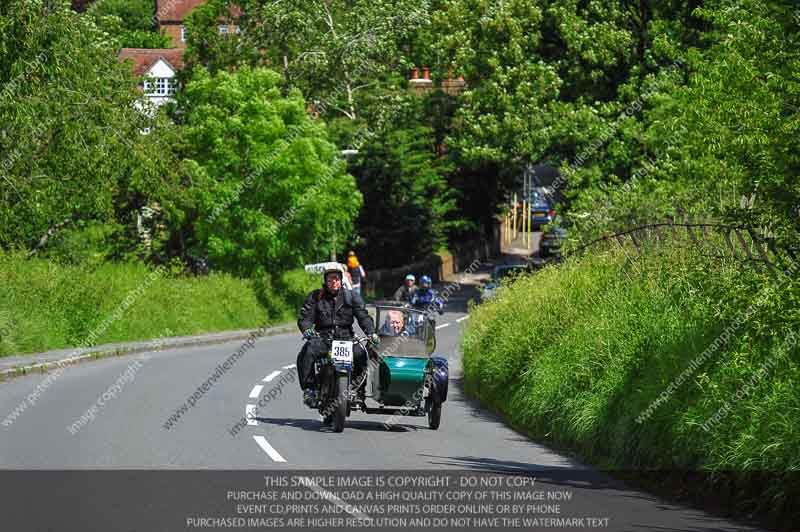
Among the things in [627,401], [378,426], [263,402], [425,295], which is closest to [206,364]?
[425,295]

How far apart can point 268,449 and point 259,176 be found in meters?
27.7

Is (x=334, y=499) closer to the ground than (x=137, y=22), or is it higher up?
closer to the ground

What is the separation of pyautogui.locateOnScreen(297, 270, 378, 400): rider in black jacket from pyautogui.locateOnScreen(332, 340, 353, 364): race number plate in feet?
1.51

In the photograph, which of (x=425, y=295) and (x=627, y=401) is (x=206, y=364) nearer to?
(x=425, y=295)

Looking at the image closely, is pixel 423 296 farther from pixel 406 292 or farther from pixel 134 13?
pixel 134 13

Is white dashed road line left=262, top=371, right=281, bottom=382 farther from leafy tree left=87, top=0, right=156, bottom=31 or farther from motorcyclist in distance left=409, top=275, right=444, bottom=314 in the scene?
leafy tree left=87, top=0, right=156, bottom=31

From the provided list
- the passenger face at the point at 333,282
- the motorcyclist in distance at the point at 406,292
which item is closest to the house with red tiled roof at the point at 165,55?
the motorcyclist in distance at the point at 406,292

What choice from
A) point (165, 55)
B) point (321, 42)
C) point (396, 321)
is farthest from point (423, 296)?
point (165, 55)

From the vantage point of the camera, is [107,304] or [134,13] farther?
[134,13]

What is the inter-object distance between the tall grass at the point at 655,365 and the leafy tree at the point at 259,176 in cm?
2035

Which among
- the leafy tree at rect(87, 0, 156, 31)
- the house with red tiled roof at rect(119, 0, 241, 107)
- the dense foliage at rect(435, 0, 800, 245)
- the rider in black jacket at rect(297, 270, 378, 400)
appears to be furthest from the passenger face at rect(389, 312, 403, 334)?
the leafy tree at rect(87, 0, 156, 31)

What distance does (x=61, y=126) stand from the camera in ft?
110

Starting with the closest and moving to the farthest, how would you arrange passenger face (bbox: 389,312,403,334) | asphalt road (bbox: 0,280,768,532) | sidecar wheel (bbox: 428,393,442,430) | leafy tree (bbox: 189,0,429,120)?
asphalt road (bbox: 0,280,768,532), sidecar wheel (bbox: 428,393,442,430), passenger face (bbox: 389,312,403,334), leafy tree (bbox: 189,0,429,120)

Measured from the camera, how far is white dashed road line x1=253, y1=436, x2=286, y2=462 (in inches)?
544
